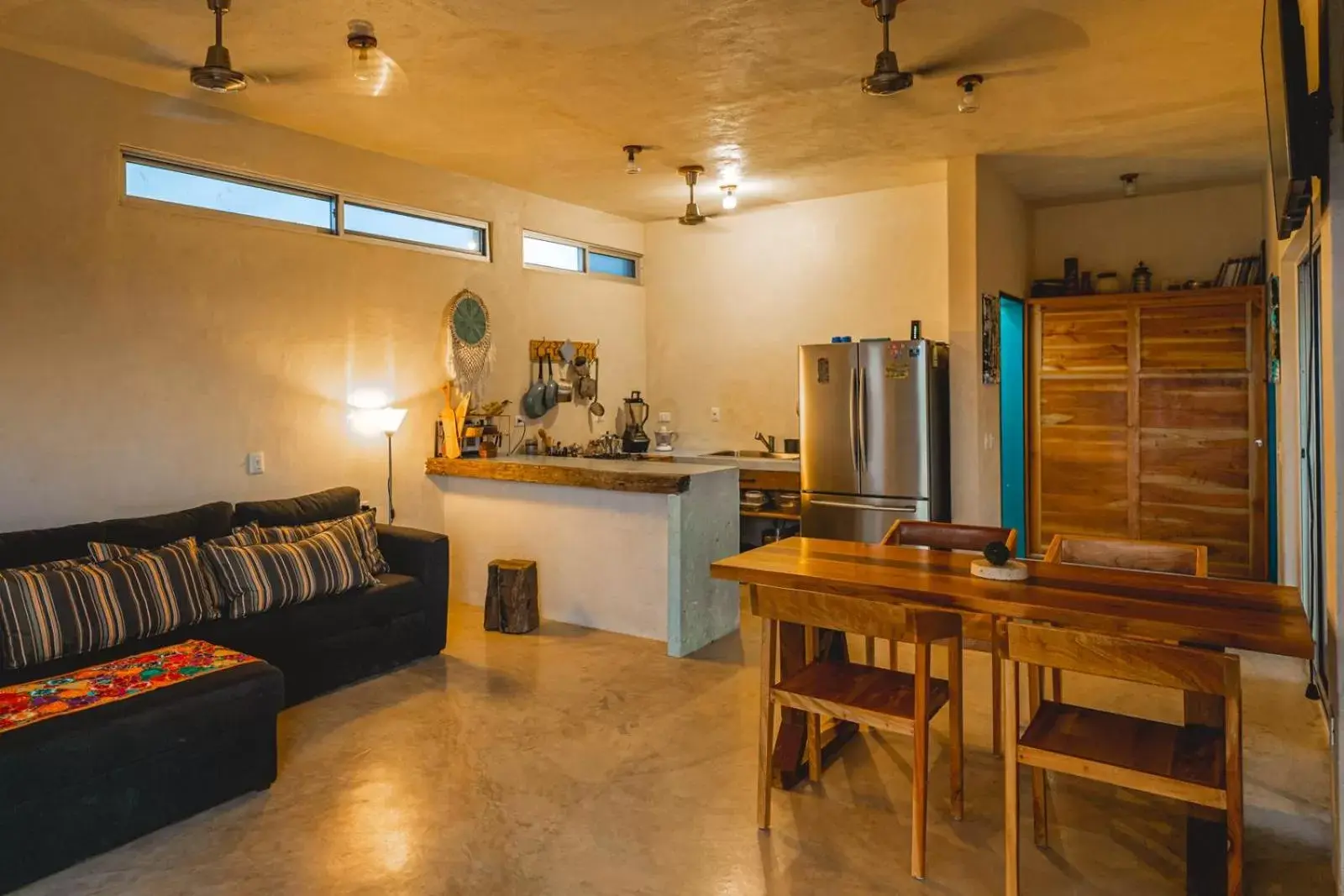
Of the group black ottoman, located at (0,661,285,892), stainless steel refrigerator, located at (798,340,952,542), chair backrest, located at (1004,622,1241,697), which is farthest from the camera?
stainless steel refrigerator, located at (798,340,952,542)


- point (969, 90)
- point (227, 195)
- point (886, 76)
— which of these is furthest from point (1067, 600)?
point (227, 195)

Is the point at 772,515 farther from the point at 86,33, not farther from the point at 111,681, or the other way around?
the point at 86,33

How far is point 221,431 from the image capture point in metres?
4.22

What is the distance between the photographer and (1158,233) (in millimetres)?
6293

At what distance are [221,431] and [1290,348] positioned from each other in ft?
18.6

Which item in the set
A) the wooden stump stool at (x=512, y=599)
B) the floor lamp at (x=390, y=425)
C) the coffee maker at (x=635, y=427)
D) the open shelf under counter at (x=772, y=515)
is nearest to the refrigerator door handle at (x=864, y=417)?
the open shelf under counter at (x=772, y=515)

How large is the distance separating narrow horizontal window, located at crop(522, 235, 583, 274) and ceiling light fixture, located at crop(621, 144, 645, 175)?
1.12m

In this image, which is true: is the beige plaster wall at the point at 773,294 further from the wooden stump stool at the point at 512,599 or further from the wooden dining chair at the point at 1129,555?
the wooden dining chair at the point at 1129,555

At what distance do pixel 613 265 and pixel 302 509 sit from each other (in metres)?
3.59

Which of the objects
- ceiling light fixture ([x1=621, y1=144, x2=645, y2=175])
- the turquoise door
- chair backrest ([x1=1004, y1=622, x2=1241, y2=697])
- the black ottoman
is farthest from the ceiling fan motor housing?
the turquoise door

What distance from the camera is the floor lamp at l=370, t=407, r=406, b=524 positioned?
4.83m

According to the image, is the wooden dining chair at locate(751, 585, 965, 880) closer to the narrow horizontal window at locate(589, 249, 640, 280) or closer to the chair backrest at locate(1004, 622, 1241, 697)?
the chair backrest at locate(1004, 622, 1241, 697)

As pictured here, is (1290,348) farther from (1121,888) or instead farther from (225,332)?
(225,332)

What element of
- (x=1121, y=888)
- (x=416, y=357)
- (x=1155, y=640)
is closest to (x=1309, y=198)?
(x=1155, y=640)
